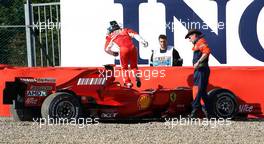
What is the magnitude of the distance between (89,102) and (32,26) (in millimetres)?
5735

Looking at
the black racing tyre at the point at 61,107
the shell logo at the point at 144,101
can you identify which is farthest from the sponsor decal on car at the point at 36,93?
the shell logo at the point at 144,101

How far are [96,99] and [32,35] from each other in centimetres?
595

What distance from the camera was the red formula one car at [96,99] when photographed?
43.7 feet

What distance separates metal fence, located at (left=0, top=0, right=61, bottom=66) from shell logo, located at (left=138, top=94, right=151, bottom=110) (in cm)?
575

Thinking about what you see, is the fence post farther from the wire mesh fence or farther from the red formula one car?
the red formula one car

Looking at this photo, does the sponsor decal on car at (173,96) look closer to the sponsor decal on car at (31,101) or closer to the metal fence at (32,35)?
the sponsor decal on car at (31,101)

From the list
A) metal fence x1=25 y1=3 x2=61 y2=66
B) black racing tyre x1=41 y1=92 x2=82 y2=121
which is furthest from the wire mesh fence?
black racing tyre x1=41 y1=92 x2=82 y2=121

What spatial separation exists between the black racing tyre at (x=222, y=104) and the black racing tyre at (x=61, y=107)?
2.48m

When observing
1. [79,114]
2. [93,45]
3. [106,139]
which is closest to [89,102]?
[79,114]

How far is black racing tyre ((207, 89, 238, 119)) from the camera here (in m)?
14.2

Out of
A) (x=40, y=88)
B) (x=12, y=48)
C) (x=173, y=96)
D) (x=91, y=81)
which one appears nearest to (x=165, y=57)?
(x=173, y=96)

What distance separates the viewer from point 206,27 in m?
18.0

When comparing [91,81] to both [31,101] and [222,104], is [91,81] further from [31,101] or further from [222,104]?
[222,104]

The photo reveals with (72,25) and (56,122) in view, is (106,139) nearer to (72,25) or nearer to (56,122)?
(56,122)
